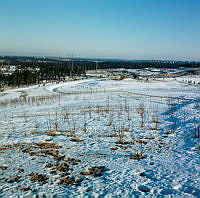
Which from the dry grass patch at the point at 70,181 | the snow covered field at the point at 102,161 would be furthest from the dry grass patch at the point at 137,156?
the dry grass patch at the point at 70,181

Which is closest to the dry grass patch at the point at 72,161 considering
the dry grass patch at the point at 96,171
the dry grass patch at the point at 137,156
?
the dry grass patch at the point at 96,171

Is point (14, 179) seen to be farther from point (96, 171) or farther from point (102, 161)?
point (102, 161)

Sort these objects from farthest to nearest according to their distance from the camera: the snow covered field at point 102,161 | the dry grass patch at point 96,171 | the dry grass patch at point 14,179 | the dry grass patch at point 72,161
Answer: the dry grass patch at point 72,161 → the dry grass patch at point 96,171 → the dry grass patch at point 14,179 → the snow covered field at point 102,161

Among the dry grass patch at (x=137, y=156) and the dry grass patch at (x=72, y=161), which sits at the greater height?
the dry grass patch at (x=137, y=156)

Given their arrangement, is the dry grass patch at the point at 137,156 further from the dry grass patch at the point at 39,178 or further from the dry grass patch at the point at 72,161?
the dry grass patch at the point at 39,178

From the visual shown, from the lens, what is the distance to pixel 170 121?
12.4 m

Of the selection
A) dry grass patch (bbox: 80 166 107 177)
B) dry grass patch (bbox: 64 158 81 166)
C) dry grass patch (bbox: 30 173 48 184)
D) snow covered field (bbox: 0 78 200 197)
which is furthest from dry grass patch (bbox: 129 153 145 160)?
dry grass patch (bbox: 30 173 48 184)

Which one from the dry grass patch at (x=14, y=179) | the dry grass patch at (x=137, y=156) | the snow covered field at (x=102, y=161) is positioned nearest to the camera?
the snow covered field at (x=102, y=161)

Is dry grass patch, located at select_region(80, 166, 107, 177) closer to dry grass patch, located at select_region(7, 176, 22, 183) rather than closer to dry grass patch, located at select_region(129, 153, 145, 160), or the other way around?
dry grass patch, located at select_region(129, 153, 145, 160)

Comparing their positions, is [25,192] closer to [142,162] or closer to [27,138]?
[142,162]

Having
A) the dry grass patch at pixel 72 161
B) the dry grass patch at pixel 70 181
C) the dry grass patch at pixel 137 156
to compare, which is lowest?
the dry grass patch at pixel 72 161

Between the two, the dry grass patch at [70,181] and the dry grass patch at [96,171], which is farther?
the dry grass patch at [96,171]

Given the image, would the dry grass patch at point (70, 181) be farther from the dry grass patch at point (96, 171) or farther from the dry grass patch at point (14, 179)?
the dry grass patch at point (14, 179)

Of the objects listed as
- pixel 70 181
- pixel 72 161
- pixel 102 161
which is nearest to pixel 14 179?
pixel 70 181
